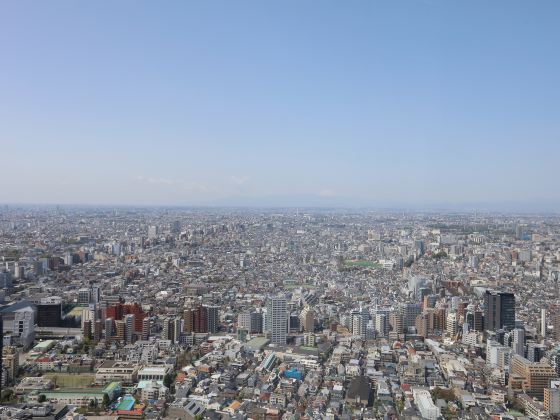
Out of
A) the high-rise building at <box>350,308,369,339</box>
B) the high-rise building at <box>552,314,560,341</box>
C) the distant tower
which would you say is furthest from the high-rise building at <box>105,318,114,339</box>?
the high-rise building at <box>552,314,560,341</box>

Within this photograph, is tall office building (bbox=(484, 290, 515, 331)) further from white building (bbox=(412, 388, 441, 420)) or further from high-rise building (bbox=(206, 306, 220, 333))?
high-rise building (bbox=(206, 306, 220, 333))

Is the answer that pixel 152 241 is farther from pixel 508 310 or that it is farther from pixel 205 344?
pixel 508 310

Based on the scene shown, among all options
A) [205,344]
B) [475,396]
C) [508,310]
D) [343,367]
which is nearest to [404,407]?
[475,396]

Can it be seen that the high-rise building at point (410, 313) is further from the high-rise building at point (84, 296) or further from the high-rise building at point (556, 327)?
the high-rise building at point (84, 296)

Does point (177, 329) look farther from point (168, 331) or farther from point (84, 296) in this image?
point (84, 296)

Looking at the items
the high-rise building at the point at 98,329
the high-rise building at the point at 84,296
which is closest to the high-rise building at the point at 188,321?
the high-rise building at the point at 98,329

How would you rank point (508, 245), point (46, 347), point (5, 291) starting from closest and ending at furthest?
point (46, 347) < point (5, 291) < point (508, 245)
